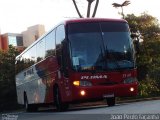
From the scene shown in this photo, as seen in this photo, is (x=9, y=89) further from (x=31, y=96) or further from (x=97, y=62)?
(x=97, y=62)

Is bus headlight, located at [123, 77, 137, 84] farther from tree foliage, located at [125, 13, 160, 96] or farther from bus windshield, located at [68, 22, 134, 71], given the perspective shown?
tree foliage, located at [125, 13, 160, 96]

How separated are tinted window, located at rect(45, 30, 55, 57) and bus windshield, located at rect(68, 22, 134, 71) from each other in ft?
5.93

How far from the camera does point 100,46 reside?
64.8ft

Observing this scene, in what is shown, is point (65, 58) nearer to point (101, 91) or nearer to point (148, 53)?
point (101, 91)

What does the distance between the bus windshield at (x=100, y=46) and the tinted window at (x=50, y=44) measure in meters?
1.81

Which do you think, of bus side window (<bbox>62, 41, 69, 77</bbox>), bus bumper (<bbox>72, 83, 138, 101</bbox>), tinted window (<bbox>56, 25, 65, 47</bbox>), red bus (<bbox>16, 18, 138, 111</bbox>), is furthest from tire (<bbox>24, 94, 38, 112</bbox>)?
bus bumper (<bbox>72, 83, 138, 101</bbox>)

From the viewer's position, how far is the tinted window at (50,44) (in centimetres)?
2140

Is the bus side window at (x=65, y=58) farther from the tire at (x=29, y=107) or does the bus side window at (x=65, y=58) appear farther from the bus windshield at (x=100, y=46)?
the tire at (x=29, y=107)

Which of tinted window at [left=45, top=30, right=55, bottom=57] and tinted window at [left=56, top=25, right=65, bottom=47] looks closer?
tinted window at [left=56, top=25, right=65, bottom=47]

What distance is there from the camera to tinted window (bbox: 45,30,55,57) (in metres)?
21.4

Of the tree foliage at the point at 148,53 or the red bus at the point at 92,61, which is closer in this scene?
the red bus at the point at 92,61

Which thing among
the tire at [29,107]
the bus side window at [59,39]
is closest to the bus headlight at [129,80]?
the bus side window at [59,39]

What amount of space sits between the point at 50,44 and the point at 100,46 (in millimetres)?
2919

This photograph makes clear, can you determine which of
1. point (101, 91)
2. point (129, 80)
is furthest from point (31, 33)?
point (101, 91)
